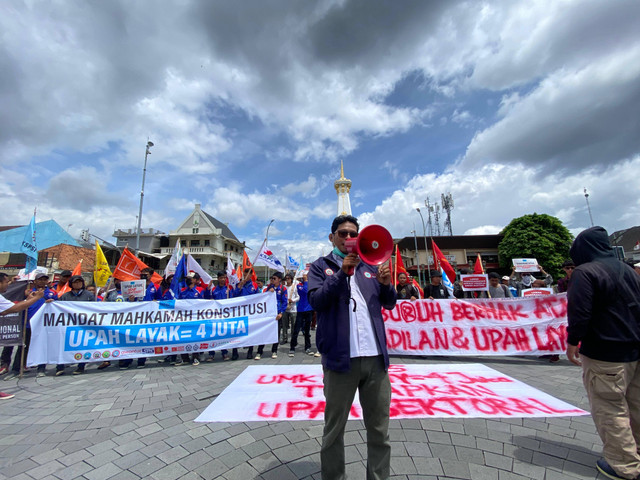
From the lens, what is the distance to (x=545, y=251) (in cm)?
3422

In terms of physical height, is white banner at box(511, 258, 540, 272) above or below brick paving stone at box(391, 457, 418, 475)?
above

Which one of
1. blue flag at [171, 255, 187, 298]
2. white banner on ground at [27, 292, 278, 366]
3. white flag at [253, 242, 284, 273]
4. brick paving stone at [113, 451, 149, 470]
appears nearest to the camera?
brick paving stone at [113, 451, 149, 470]

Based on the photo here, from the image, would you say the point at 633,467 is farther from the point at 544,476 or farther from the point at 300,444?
the point at 300,444

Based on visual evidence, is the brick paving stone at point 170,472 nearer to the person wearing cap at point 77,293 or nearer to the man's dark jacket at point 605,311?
the man's dark jacket at point 605,311

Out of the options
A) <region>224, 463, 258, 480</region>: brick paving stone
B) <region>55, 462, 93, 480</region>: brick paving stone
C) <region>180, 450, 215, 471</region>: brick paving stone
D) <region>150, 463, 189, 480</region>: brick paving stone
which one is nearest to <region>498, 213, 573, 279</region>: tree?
<region>224, 463, 258, 480</region>: brick paving stone

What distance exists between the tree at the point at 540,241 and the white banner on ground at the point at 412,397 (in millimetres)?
36341

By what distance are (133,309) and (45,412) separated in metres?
2.52

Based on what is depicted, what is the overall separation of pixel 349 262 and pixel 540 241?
4135 cm

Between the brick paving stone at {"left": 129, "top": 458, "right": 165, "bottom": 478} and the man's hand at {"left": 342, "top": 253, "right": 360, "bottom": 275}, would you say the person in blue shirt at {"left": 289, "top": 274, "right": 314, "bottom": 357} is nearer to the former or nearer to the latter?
the brick paving stone at {"left": 129, "top": 458, "right": 165, "bottom": 478}

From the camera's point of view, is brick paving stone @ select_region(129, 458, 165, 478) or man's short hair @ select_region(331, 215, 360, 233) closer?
man's short hair @ select_region(331, 215, 360, 233)

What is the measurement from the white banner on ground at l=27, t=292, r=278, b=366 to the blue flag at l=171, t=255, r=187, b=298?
3.62ft

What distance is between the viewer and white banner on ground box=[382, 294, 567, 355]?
20.0ft

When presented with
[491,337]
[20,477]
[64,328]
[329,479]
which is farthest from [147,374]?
[491,337]

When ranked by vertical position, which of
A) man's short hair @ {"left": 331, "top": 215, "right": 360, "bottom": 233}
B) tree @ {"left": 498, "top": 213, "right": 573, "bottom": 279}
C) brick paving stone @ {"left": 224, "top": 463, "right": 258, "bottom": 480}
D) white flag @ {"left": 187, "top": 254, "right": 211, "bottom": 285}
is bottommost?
brick paving stone @ {"left": 224, "top": 463, "right": 258, "bottom": 480}
